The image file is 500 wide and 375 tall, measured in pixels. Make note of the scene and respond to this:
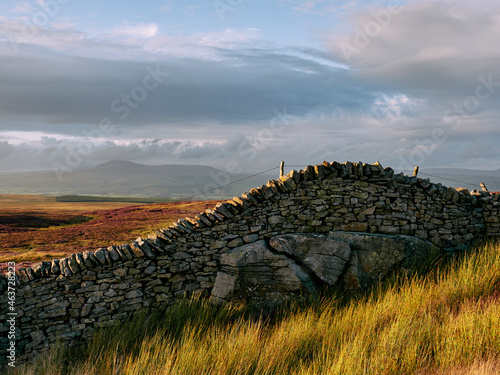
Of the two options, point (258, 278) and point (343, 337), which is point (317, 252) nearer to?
point (258, 278)

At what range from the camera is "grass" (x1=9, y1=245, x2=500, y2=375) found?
5316 millimetres

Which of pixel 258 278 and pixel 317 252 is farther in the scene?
pixel 317 252

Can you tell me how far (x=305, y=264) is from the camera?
9.30 meters

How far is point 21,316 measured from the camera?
8766mm

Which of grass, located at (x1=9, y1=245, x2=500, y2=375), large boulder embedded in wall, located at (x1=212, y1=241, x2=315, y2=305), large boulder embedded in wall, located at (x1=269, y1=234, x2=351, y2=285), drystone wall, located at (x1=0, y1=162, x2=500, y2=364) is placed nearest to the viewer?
grass, located at (x1=9, y1=245, x2=500, y2=375)

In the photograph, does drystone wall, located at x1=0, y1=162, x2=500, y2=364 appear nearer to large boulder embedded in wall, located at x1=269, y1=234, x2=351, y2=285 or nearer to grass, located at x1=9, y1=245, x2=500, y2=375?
large boulder embedded in wall, located at x1=269, y1=234, x2=351, y2=285

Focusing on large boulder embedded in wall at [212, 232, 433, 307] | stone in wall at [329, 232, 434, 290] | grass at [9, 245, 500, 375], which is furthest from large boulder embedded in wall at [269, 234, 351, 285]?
grass at [9, 245, 500, 375]

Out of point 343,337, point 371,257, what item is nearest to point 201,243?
point 343,337

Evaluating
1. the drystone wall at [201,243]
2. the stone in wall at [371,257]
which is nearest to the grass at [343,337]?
the stone in wall at [371,257]

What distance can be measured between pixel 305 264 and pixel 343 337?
280 centimetres

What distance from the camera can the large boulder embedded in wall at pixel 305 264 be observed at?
9.02 metres

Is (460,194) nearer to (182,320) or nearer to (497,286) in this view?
(497,286)

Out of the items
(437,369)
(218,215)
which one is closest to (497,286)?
(437,369)

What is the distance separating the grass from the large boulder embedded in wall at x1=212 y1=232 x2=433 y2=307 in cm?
38
